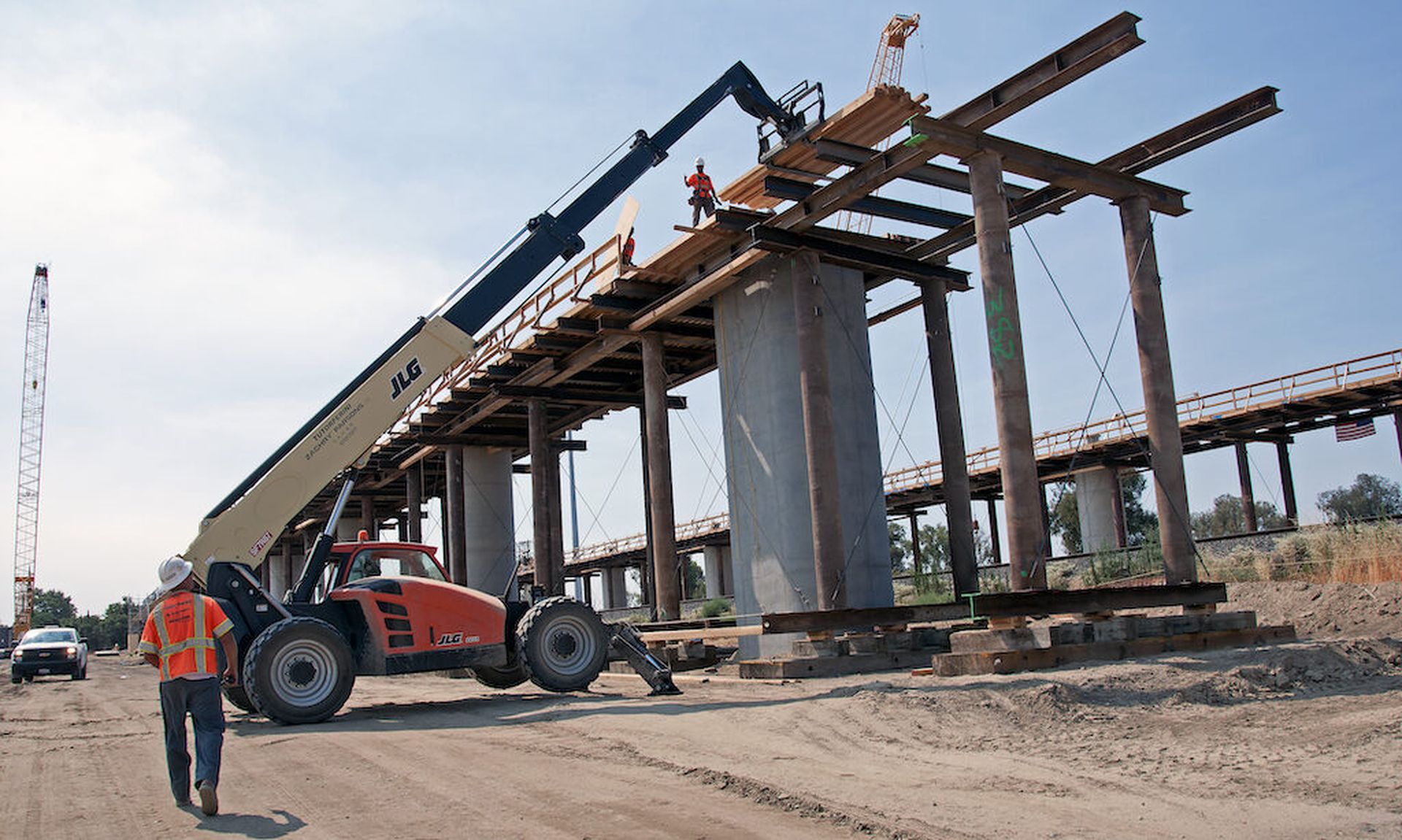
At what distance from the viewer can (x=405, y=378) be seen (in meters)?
13.5

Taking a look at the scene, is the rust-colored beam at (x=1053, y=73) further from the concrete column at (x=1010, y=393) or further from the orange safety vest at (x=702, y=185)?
the orange safety vest at (x=702, y=185)

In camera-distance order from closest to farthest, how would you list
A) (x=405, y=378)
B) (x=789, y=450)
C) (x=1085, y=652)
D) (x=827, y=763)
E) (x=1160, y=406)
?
(x=827, y=763) < (x=1085, y=652) < (x=405, y=378) < (x=1160, y=406) < (x=789, y=450)

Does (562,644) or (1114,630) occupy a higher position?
(562,644)

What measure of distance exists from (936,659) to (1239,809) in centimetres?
653

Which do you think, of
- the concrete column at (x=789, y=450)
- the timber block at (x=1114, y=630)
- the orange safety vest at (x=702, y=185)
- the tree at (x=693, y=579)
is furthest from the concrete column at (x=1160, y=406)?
the tree at (x=693, y=579)

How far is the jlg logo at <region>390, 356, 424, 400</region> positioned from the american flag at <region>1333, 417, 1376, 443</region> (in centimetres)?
3027

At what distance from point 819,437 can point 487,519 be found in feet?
58.9

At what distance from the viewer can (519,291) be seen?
15156 millimetres

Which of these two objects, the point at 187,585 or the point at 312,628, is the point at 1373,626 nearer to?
the point at 312,628

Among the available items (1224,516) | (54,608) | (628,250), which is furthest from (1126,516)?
(54,608)

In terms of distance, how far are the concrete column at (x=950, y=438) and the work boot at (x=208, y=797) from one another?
1401cm

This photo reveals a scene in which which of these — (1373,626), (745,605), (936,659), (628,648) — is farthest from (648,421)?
(1373,626)

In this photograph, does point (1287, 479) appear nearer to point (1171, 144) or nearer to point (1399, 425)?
point (1399, 425)

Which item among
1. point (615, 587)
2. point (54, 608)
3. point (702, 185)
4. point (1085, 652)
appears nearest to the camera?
point (1085, 652)
